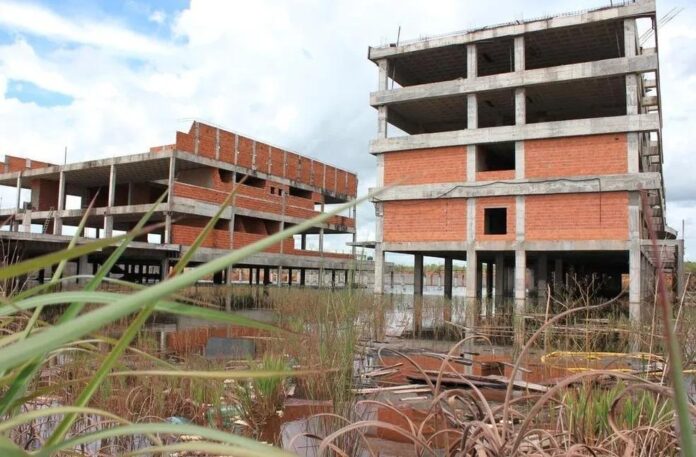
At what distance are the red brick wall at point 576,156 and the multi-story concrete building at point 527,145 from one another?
0.03 m

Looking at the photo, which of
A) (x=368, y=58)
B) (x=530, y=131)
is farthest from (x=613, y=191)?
(x=368, y=58)

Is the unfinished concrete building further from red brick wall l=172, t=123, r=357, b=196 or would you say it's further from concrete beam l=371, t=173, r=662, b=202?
concrete beam l=371, t=173, r=662, b=202

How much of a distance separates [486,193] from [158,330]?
39.0 feet

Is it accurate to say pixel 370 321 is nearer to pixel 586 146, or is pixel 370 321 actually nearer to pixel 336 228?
pixel 586 146

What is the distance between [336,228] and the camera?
32.7m

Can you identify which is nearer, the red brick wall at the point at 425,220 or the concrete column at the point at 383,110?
the red brick wall at the point at 425,220

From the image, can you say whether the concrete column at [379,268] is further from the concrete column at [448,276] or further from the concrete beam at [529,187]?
the concrete column at [448,276]

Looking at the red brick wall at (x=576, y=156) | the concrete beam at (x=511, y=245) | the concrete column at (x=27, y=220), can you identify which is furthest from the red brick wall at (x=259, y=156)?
the red brick wall at (x=576, y=156)

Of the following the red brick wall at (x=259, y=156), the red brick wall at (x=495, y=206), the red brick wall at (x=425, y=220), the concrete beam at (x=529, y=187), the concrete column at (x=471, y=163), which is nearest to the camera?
the concrete beam at (x=529, y=187)

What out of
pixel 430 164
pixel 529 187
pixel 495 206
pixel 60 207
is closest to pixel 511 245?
pixel 495 206

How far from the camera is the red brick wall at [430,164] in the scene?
19.7 meters

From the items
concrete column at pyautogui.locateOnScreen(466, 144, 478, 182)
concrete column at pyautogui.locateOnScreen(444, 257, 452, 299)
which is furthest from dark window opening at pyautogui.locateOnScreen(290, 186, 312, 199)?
concrete column at pyautogui.locateOnScreen(466, 144, 478, 182)

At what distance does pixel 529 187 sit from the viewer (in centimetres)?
1842

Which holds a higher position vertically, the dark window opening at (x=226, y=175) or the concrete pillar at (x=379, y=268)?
the dark window opening at (x=226, y=175)
